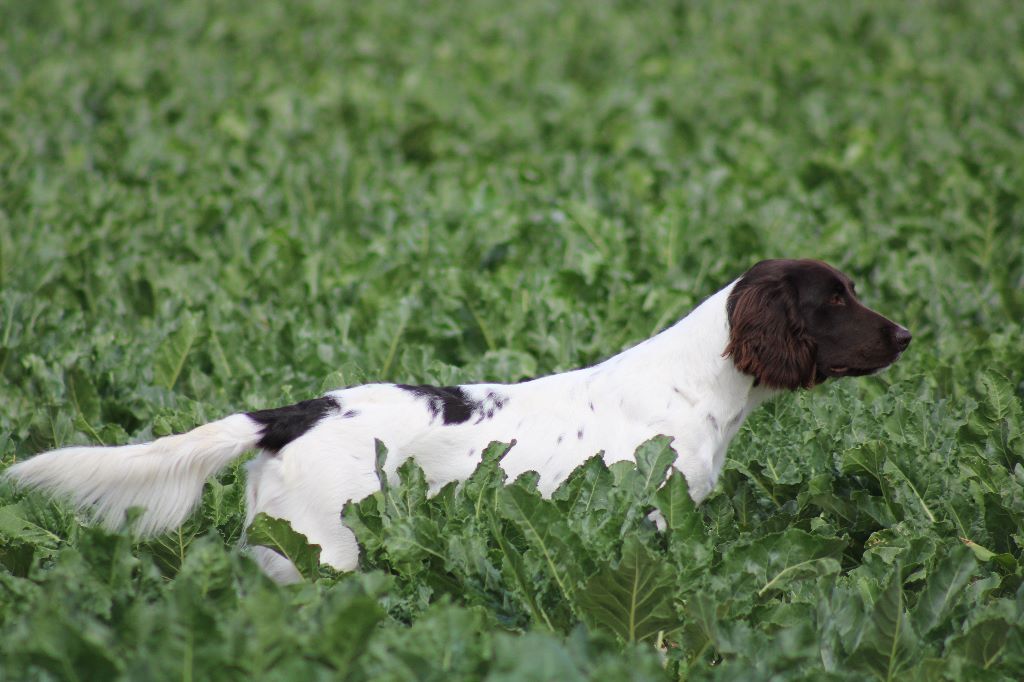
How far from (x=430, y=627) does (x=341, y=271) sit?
14.9ft

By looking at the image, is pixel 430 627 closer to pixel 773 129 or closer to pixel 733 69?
pixel 773 129

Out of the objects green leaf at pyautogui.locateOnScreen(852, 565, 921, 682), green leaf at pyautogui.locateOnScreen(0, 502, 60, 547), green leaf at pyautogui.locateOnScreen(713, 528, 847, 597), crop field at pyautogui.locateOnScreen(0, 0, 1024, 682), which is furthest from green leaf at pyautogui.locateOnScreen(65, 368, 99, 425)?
green leaf at pyautogui.locateOnScreen(852, 565, 921, 682)

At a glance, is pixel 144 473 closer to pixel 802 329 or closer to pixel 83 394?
pixel 83 394

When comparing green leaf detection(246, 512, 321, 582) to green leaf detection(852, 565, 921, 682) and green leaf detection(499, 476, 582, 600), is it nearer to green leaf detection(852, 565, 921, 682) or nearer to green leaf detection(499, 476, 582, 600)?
green leaf detection(499, 476, 582, 600)

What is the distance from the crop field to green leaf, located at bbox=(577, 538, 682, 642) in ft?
0.04

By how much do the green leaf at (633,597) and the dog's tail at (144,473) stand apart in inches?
49.2

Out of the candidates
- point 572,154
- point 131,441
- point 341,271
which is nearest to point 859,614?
point 131,441

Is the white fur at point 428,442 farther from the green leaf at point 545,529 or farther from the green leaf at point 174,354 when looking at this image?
the green leaf at point 174,354

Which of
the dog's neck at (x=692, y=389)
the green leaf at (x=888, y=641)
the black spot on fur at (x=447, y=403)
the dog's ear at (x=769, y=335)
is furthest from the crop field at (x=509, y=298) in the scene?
the dog's ear at (x=769, y=335)

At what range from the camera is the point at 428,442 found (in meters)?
4.09

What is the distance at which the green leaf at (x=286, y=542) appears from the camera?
143 inches

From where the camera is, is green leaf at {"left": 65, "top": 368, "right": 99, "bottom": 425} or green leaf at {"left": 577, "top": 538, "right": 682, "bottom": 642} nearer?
green leaf at {"left": 577, "top": 538, "right": 682, "bottom": 642}

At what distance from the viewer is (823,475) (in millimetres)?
4453

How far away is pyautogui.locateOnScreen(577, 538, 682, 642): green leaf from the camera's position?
3.27 metres
